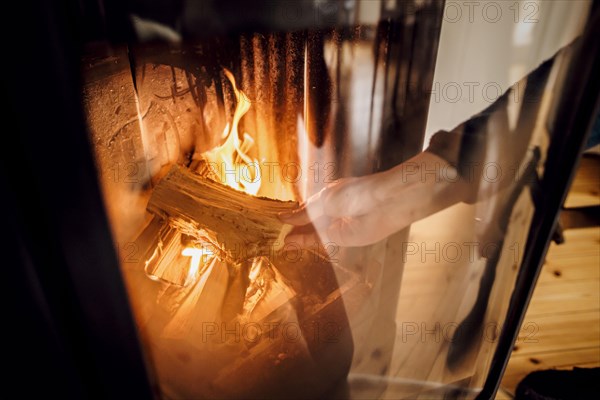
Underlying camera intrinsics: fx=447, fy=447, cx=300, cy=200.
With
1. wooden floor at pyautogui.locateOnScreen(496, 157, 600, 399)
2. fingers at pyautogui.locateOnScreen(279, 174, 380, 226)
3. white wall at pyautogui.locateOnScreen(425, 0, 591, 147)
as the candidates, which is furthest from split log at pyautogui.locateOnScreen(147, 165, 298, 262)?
wooden floor at pyautogui.locateOnScreen(496, 157, 600, 399)

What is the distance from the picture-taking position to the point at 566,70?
0.55 metres

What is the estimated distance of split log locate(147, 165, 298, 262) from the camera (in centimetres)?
66

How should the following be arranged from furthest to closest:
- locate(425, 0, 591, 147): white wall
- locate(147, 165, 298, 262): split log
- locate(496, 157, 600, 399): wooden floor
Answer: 1. locate(496, 157, 600, 399): wooden floor
2. locate(147, 165, 298, 262): split log
3. locate(425, 0, 591, 147): white wall

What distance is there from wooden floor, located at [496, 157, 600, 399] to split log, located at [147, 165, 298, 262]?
0.63 meters

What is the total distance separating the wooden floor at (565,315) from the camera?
1000mm

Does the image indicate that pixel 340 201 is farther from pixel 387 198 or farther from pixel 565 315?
pixel 565 315

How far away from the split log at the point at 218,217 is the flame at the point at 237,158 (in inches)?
3.1

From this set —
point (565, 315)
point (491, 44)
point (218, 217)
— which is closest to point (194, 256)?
point (218, 217)

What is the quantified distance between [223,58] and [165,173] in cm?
20

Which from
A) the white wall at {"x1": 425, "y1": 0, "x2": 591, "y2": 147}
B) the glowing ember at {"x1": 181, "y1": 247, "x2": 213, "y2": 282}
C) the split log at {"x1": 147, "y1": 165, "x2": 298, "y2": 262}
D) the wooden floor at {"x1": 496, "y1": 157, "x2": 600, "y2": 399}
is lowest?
the wooden floor at {"x1": 496, "y1": 157, "x2": 600, "y2": 399}

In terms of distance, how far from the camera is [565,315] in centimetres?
112

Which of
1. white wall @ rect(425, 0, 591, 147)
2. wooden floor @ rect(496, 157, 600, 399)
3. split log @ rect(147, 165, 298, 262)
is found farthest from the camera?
wooden floor @ rect(496, 157, 600, 399)

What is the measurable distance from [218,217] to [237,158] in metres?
0.13

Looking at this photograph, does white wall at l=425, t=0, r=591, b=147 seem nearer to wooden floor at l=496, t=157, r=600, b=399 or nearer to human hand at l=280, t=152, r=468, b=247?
human hand at l=280, t=152, r=468, b=247
